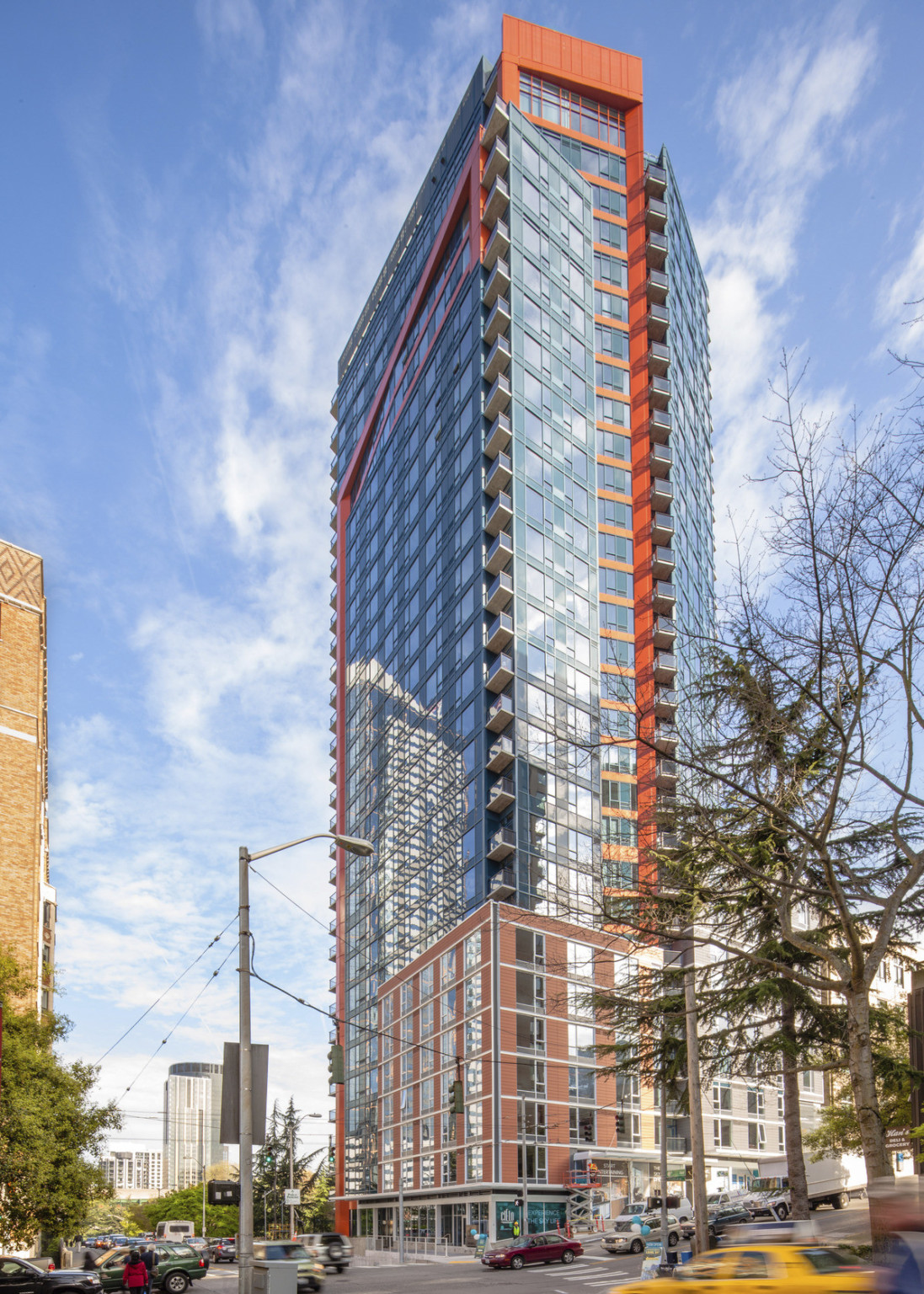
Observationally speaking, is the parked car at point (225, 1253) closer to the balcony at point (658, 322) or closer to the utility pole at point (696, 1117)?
the utility pole at point (696, 1117)

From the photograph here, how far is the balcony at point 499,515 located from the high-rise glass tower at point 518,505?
0.17 meters

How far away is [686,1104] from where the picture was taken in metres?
32.0

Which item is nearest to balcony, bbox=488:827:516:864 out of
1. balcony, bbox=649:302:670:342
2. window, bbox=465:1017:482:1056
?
window, bbox=465:1017:482:1056

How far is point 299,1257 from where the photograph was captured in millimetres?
28844

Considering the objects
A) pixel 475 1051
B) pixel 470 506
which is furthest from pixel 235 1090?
pixel 470 506

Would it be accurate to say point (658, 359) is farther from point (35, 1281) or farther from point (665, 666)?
point (35, 1281)

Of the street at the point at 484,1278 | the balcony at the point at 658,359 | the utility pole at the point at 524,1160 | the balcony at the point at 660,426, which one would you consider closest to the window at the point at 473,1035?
the utility pole at the point at 524,1160

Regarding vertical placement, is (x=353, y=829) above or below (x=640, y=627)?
below

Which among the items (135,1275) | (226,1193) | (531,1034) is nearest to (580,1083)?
(531,1034)

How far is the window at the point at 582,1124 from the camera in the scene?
6116 centimetres

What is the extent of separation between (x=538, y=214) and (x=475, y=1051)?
174 feet

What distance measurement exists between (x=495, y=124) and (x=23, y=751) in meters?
49.7

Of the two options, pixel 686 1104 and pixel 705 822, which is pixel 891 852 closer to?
pixel 705 822

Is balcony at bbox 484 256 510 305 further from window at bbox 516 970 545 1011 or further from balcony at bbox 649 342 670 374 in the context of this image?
window at bbox 516 970 545 1011
